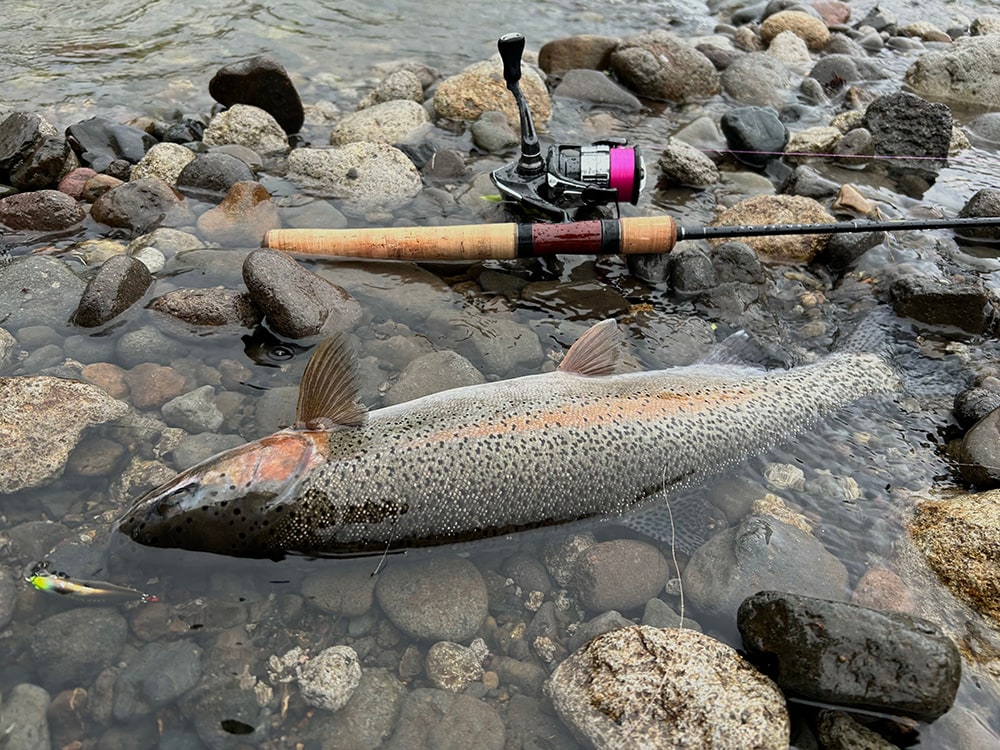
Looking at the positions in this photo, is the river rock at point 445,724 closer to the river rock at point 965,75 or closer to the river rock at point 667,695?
the river rock at point 667,695

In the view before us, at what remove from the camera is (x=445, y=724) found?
3234 millimetres

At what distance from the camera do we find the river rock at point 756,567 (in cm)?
367

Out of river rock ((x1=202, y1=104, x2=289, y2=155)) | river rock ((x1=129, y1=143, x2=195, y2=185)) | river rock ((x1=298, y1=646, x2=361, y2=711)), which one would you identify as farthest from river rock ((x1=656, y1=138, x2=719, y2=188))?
river rock ((x1=298, y1=646, x2=361, y2=711))

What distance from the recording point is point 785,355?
195 inches

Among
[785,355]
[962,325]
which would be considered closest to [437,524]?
[785,355]

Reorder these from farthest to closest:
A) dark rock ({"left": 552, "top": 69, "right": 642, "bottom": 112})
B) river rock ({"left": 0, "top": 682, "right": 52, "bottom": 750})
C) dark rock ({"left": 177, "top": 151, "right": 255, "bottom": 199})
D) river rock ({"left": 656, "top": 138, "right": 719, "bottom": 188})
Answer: dark rock ({"left": 552, "top": 69, "right": 642, "bottom": 112}) < river rock ({"left": 656, "top": 138, "right": 719, "bottom": 188}) < dark rock ({"left": 177, "top": 151, "right": 255, "bottom": 199}) < river rock ({"left": 0, "top": 682, "right": 52, "bottom": 750})

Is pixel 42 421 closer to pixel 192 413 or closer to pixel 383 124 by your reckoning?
pixel 192 413

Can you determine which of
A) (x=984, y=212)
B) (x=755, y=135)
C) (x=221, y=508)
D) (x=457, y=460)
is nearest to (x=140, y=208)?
(x=221, y=508)

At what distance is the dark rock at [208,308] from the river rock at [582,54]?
6.60 m

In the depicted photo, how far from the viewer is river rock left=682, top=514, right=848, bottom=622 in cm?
367

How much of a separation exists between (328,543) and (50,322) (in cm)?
269

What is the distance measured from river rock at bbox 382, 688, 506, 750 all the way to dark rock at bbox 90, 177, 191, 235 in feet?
14.3

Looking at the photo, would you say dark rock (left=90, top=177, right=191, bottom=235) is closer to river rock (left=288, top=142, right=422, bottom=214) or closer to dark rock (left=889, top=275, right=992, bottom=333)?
river rock (left=288, top=142, right=422, bottom=214)

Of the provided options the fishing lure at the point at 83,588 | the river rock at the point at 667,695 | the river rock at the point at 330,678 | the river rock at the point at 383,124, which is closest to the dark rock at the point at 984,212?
the river rock at the point at 667,695
